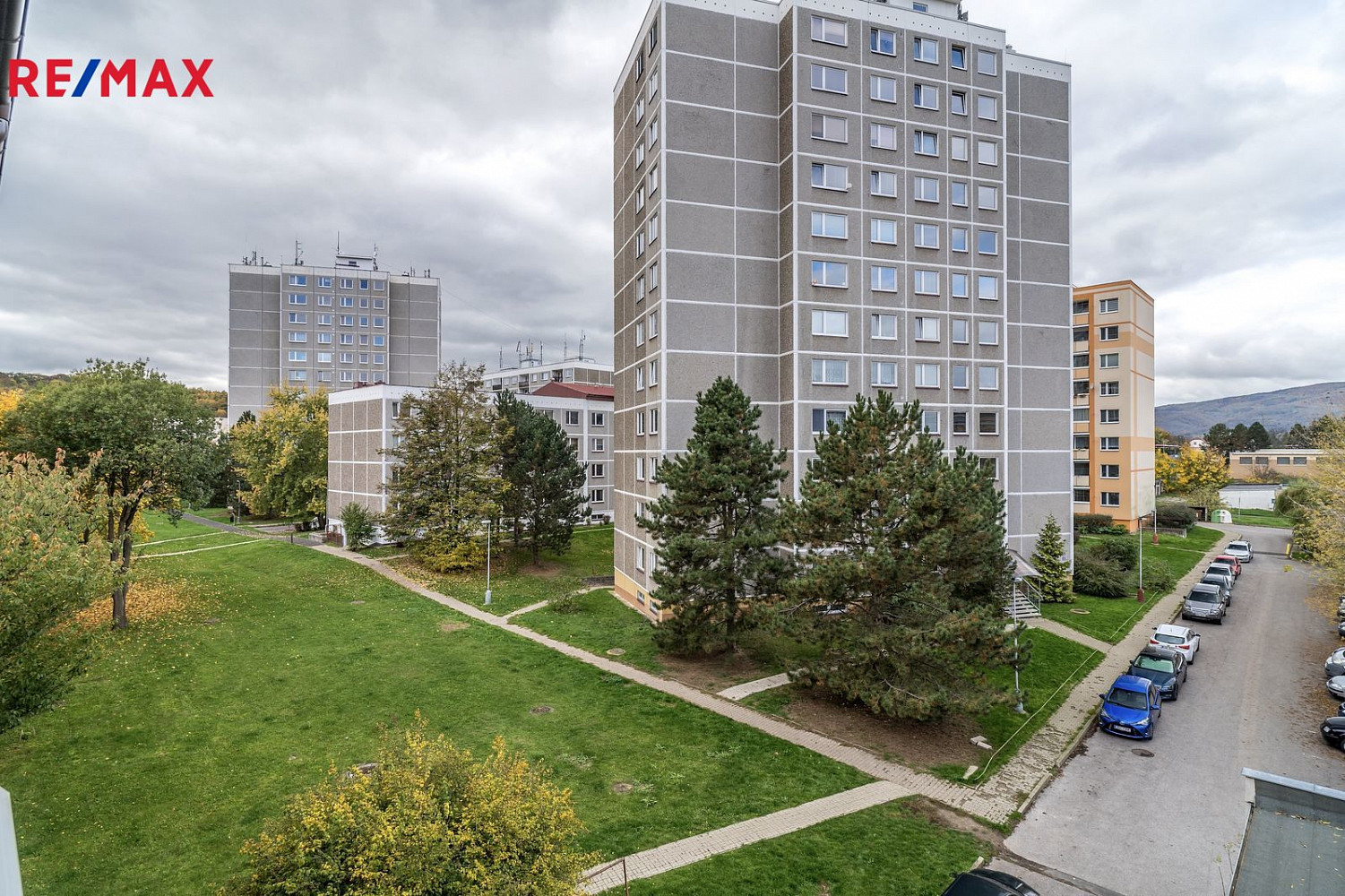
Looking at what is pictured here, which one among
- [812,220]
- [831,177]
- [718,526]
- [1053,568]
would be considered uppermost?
[831,177]

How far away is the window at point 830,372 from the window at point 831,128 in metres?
10.3

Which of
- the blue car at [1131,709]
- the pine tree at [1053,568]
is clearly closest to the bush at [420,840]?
the blue car at [1131,709]

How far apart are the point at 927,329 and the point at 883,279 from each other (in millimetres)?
3311

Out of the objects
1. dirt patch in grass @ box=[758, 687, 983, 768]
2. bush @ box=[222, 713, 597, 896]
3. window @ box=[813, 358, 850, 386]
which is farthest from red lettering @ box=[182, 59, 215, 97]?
window @ box=[813, 358, 850, 386]

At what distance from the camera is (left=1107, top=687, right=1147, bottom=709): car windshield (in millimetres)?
19875

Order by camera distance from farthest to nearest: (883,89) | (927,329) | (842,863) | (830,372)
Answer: (927,329) < (883,89) < (830,372) < (842,863)

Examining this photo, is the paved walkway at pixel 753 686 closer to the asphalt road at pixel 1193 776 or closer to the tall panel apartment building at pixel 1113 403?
the asphalt road at pixel 1193 776

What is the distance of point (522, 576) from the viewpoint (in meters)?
38.8

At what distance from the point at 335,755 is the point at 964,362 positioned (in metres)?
30.5

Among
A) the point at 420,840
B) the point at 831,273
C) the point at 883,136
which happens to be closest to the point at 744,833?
the point at 420,840

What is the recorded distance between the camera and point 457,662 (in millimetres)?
23656

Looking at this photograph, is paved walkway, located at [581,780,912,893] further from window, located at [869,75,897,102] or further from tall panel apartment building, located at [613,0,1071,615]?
window, located at [869,75,897,102]

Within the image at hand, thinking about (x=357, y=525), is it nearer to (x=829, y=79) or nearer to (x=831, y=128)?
(x=831, y=128)

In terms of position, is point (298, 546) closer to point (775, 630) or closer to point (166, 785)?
point (166, 785)
